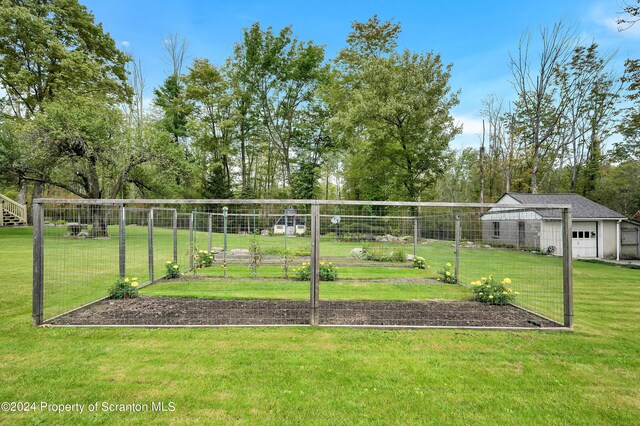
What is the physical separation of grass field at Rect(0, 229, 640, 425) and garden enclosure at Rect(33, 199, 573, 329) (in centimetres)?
54

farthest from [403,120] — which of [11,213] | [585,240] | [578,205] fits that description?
[11,213]

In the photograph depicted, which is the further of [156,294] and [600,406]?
[156,294]

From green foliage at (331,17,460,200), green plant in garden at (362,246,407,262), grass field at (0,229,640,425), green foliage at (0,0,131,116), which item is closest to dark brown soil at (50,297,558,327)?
grass field at (0,229,640,425)

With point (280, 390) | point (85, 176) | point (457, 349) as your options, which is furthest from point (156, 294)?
point (85, 176)

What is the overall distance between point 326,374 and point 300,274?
5.36 metres

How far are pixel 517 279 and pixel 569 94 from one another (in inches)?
993

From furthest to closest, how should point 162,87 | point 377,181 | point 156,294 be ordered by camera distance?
point 162,87
point 377,181
point 156,294

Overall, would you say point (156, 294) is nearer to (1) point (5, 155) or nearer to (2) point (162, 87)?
(1) point (5, 155)

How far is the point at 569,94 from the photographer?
2541 cm

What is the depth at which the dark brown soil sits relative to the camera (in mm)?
4820

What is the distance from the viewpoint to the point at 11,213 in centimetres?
2317

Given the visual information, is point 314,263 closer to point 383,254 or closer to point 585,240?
point 383,254

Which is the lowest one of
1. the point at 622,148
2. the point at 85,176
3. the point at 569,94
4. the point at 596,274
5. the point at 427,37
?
the point at 596,274

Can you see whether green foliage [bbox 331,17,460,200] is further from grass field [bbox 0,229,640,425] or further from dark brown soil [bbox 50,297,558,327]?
grass field [bbox 0,229,640,425]
